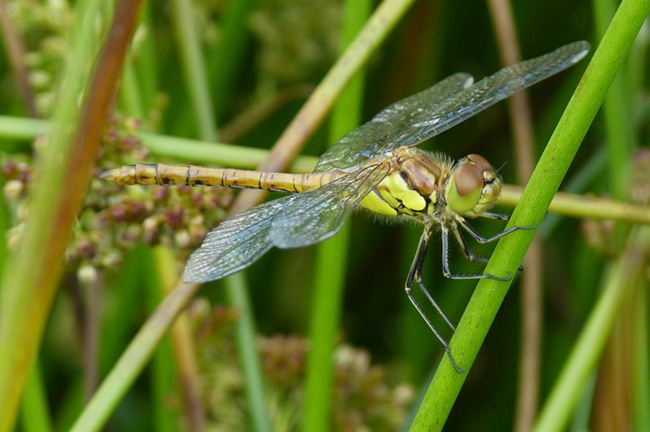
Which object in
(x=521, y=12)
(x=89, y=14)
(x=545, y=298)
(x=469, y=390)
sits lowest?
(x=469, y=390)

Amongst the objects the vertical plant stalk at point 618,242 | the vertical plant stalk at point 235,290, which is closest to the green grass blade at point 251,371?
the vertical plant stalk at point 235,290

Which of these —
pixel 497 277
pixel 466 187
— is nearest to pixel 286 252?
pixel 466 187

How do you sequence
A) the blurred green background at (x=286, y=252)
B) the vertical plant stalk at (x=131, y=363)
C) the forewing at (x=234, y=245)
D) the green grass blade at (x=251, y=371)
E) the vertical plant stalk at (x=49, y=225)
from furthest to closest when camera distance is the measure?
the blurred green background at (x=286, y=252) < the green grass blade at (x=251, y=371) < the forewing at (x=234, y=245) < the vertical plant stalk at (x=131, y=363) < the vertical plant stalk at (x=49, y=225)

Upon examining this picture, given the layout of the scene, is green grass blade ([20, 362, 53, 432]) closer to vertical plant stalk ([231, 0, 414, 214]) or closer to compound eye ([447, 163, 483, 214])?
vertical plant stalk ([231, 0, 414, 214])

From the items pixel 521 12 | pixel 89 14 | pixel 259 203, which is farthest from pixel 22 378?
pixel 521 12

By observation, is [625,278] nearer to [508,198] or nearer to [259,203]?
[508,198]

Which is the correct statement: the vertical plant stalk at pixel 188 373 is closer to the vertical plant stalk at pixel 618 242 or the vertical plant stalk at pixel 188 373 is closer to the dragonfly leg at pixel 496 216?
the dragonfly leg at pixel 496 216

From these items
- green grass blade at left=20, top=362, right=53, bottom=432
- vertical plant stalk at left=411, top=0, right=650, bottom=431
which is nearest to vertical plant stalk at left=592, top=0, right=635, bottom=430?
vertical plant stalk at left=411, top=0, right=650, bottom=431
